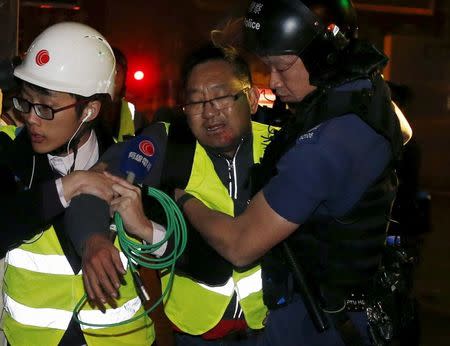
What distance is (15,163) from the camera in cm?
330

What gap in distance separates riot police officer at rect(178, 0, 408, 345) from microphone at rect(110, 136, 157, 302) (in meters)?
0.25

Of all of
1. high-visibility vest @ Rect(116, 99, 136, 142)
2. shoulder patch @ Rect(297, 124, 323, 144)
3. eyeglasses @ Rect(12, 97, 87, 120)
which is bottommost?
high-visibility vest @ Rect(116, 99, 136, 142)

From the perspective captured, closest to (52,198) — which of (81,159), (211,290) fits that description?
(81,159)

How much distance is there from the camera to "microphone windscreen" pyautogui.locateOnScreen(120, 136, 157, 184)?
3209mm

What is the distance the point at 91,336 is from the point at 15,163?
73 centimetres

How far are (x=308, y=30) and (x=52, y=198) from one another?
3.64 feet

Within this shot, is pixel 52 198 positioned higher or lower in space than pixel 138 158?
lower

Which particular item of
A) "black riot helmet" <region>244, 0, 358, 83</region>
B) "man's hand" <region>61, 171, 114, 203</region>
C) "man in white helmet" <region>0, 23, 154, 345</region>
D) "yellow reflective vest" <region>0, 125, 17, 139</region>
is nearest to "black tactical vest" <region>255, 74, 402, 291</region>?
"black riot helmet" <region>244, 0, 358, 83</region>

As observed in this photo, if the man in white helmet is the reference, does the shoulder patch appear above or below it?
above

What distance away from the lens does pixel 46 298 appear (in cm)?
330

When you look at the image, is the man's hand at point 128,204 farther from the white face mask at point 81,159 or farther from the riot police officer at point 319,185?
the white face mask at point 81,159

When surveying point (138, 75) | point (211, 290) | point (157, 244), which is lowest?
point (138, 75)

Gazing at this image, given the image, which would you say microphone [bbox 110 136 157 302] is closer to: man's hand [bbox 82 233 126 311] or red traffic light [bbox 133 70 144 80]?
man's hand [bbox 82 233 126 311]

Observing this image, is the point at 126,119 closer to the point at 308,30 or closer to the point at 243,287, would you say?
the point at 243,287
